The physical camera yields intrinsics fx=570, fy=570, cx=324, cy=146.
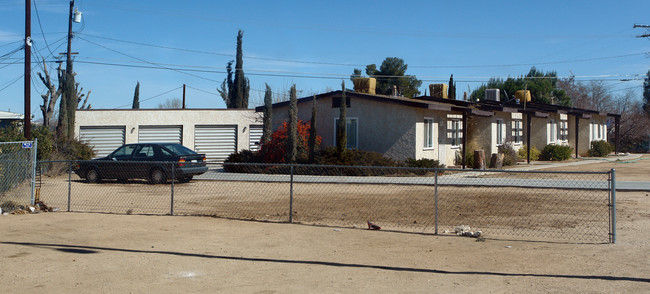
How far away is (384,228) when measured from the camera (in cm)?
1058

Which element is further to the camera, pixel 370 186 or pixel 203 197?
pixel 370 186

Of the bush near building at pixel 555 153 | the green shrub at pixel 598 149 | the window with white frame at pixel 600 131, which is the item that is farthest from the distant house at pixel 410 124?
the window with white frame at pixel 600 131

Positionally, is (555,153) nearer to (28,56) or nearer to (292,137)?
(292,137)

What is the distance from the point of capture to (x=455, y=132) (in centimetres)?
2875

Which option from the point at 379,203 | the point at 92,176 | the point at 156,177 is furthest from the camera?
the point at 92,176

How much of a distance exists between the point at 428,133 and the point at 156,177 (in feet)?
42.6

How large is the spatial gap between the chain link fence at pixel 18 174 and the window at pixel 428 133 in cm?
1678

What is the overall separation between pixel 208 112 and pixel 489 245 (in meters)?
26.6

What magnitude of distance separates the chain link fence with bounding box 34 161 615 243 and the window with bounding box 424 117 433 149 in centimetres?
720

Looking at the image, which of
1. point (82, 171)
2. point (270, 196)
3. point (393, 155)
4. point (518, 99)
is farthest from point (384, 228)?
point (518, 99)

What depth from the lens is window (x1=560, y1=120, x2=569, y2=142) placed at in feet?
130

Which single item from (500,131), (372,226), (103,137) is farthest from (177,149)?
(500,131)

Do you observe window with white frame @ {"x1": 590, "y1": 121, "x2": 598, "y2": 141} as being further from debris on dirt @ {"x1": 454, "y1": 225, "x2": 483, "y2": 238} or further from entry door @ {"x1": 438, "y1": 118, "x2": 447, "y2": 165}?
debris on dirt @ {"x1": 454, "y1": 225, "x2": 483, "y2": 238}

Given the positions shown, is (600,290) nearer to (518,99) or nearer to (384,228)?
(384,228)
